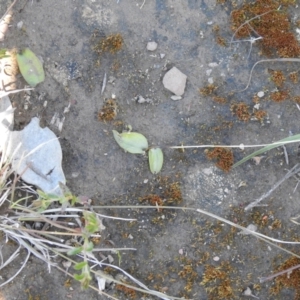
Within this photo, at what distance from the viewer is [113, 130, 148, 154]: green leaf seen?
2.20 m

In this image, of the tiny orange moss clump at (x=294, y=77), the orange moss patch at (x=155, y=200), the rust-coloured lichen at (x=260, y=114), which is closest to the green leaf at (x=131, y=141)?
the orange moss patch at (x=155, y=200)

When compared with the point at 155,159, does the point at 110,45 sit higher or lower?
higher

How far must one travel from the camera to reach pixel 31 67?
2232 millimetres

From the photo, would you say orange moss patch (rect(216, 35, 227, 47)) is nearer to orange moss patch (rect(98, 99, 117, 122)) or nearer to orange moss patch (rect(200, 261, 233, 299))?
orange moss patch (rect(98, 99, 117, 122))

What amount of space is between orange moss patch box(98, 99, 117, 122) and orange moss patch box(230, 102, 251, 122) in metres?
0.56

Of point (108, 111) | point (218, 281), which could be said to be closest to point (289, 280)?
point (218, 281)

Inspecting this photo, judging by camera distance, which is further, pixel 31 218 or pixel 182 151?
pixel 182 151

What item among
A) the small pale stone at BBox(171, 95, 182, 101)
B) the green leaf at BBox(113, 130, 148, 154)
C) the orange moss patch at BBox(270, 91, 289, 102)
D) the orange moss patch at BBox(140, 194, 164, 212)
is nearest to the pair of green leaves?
the green leaf at BBox(113, 130, 148, 154)

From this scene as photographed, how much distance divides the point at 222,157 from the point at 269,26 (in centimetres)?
67

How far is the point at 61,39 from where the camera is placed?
226 cm

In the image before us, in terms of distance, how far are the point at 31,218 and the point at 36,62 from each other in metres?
0.74

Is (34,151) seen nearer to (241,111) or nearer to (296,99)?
(241,111)

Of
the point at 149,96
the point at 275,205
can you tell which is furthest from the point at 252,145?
the point at 149,96

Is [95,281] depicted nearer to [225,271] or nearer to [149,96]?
[225,271]
